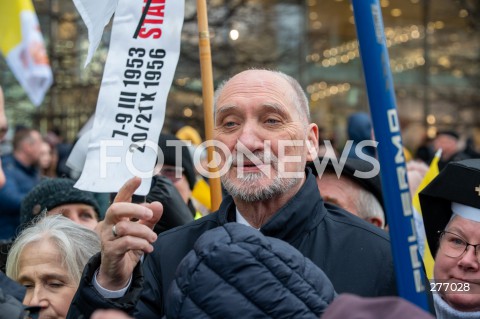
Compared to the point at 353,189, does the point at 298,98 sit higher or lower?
higher

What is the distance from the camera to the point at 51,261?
3.48 m

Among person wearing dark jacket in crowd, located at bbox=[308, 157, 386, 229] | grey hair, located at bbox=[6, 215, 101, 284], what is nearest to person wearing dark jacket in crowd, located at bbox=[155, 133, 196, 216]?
person wearing dark jacket in crowd, located at bbox=[308, 157, 386, 229]

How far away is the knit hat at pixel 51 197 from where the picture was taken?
476 cm

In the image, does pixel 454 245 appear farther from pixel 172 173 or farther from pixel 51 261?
pixel 172 173

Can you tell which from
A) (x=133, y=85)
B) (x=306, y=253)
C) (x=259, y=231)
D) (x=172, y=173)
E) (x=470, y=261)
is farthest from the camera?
(x=172, y=173)

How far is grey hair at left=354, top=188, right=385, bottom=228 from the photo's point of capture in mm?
4562

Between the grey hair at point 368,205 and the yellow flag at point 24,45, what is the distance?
7.33 ft

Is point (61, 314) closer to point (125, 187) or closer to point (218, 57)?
point (125, 187)

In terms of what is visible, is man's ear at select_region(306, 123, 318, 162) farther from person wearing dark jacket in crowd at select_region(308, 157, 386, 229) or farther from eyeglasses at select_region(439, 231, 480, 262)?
person wearing dark jacket in crowd at select_region(308, 157, 386, 229)

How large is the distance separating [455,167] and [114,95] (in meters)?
1.52

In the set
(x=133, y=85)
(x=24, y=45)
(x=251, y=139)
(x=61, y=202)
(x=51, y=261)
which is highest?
(x=24, y=45)

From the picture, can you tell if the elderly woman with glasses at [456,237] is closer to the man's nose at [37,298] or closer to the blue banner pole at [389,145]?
the blue banner pole at [389,145]

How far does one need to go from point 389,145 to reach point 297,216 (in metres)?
0.94

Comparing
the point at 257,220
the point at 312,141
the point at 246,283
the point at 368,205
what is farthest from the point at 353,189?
the point at 246,283
